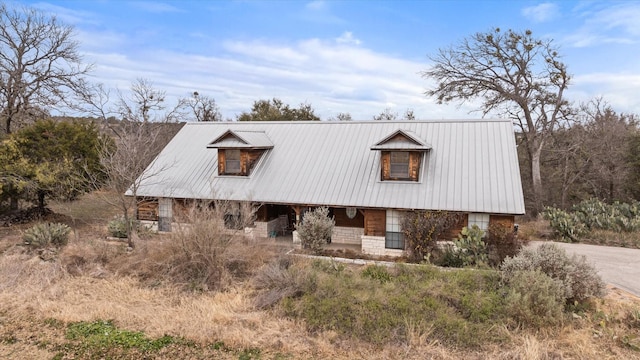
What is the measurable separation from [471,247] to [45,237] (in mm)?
14777

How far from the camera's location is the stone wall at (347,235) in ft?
52.8

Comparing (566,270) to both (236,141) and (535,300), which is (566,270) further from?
(236,141)

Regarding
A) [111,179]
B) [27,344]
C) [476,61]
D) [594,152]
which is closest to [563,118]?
[594,152]

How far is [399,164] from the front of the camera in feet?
50.5

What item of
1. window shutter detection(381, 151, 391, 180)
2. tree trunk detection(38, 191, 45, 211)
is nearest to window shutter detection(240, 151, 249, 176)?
window shutter detection(381, 151, 391, 180)

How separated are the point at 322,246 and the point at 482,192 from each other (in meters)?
6.01

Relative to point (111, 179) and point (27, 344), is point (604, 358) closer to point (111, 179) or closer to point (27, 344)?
point (27, 344)

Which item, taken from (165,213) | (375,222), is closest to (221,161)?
(165,213)

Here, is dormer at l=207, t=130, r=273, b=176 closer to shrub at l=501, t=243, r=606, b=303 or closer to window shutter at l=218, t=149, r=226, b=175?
window shutter at l=218, t=149, r=226, b=175

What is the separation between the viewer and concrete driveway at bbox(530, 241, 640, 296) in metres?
11.4

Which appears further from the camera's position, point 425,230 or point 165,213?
point 165,213

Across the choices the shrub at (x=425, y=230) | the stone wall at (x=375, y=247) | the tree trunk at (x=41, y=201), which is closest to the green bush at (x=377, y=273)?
the shrub at (x=425, y=230)

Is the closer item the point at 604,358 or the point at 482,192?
the point at 604,358

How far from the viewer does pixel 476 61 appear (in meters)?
24.3
